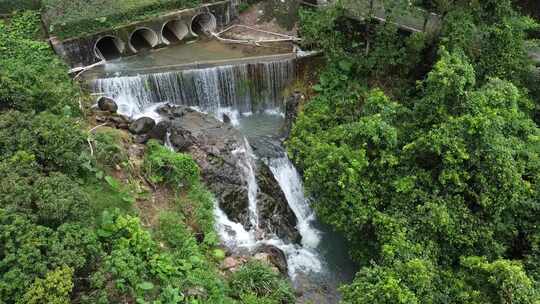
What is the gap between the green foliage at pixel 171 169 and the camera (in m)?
13.7

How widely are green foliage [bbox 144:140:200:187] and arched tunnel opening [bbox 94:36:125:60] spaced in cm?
755

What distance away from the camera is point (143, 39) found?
68.1 ft

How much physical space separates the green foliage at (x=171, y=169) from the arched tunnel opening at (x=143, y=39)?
796cm

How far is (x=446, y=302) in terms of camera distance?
9617 mm

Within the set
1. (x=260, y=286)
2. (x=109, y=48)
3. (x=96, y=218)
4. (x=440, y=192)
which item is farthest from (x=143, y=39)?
(x=440, y=192)

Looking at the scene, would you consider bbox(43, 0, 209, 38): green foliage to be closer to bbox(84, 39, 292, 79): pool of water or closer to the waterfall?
bbox(84, 39, 292, 79): pool of water

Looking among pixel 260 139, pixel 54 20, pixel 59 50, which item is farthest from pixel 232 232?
pixel 54 20

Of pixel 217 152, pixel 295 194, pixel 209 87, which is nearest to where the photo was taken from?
pixel 217 152

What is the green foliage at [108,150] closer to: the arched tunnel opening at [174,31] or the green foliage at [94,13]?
the green foliage at [94,13]

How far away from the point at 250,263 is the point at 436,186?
5.57 metres

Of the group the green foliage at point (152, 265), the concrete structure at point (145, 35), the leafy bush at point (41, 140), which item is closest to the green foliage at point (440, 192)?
the green foliage at point (152, 265)

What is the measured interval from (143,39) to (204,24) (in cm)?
304

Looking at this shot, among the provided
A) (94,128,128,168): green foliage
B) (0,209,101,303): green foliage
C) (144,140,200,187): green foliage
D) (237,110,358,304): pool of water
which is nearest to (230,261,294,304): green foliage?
(237,110,358,304): pool of water

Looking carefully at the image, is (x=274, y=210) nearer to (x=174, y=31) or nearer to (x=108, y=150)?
(x=108, y=150)
